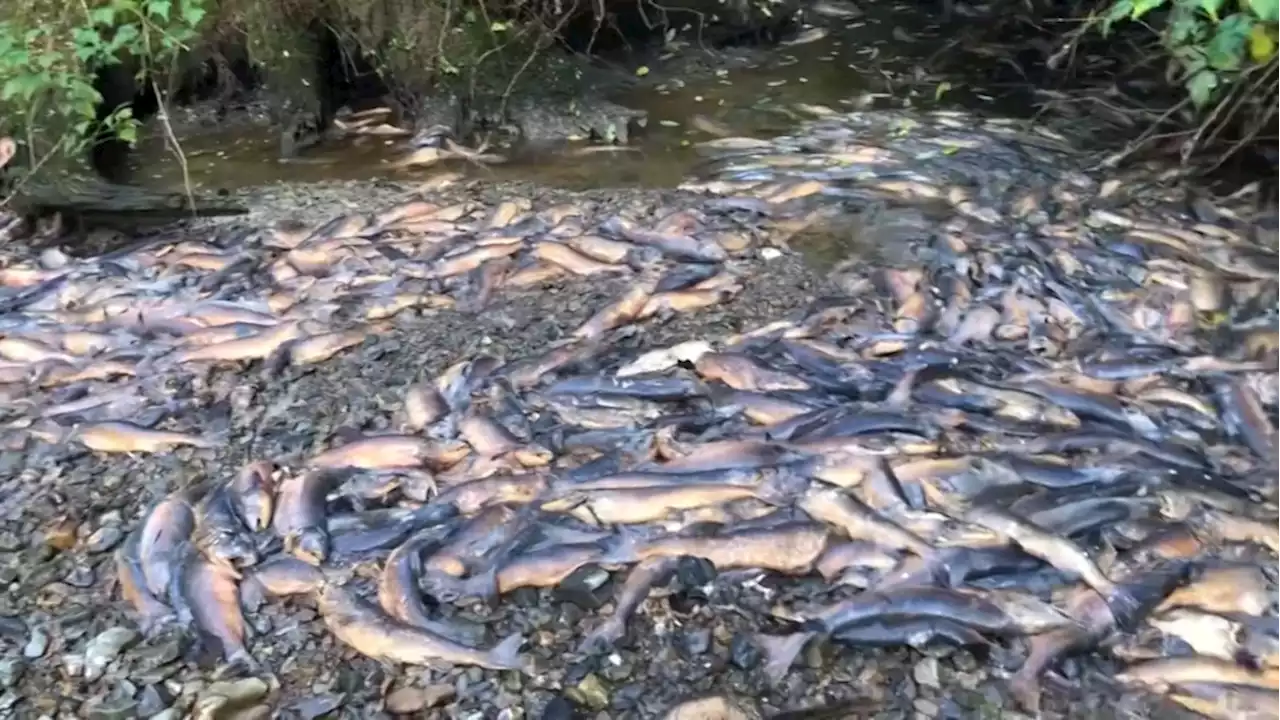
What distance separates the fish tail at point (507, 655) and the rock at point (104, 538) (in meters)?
1.67

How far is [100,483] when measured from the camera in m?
4.45

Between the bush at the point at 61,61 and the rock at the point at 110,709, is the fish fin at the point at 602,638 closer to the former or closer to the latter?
the rock at the point at 110,709

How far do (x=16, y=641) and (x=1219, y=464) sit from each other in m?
4.42

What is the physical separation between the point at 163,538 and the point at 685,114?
625 cm

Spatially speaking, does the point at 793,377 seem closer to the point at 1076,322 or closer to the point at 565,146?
the point at 1076,322

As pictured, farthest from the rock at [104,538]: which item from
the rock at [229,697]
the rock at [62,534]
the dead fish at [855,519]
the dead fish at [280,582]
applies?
the dead fish at [855,519]

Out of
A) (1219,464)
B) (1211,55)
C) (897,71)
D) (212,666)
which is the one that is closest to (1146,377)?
(1219,464)

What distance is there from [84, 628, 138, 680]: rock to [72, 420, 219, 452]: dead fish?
1.15 m

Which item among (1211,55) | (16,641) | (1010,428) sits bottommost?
(16,641)

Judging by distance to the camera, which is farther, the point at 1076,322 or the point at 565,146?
the point at 565,146

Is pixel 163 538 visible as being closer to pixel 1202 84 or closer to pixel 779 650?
pixel 779 650

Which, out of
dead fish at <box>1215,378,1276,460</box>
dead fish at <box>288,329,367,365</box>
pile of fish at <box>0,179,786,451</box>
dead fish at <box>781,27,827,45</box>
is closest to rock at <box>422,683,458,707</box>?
pile of fish at <box>0,179,786,451</box>

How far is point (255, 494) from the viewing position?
412 centimetres

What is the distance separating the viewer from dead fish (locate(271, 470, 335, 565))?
12.8 feet
